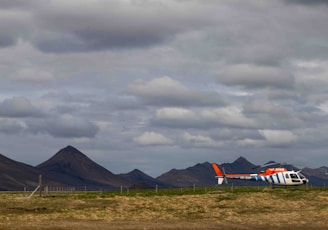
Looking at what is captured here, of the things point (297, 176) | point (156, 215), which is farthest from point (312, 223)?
point (297, 176)

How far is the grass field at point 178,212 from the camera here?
51.7m

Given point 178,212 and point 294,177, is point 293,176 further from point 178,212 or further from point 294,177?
point 178,212

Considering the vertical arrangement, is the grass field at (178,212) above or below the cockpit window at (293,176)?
below

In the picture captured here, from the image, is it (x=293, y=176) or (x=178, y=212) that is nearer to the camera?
(x=178, y=212)

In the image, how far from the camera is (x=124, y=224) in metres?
51.8

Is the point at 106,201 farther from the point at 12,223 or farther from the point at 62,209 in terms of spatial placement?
the point at 12,223

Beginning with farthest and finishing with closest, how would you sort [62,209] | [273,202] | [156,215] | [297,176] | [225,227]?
[297,176]
[273,202]
[62,209]
[156,215]
[225,227]

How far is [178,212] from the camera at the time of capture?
61.3m

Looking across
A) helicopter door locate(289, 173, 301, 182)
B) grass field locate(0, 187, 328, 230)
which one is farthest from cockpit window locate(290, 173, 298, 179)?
grass field locate(0, 187, 328, 230)

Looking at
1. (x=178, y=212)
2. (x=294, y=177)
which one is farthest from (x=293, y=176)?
(x=178, y=212)

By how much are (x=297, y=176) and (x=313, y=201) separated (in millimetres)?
18238

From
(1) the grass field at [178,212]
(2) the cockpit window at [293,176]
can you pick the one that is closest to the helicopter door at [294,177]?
(2) the cockpit window at [293,176]

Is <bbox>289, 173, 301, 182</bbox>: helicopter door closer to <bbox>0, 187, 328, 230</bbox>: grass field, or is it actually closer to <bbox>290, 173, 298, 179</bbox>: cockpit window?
<bbox>290, 173, 298, 179</bbox>: cockpit window

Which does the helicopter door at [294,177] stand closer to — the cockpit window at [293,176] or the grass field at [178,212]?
the cockpit window at [293,176]
